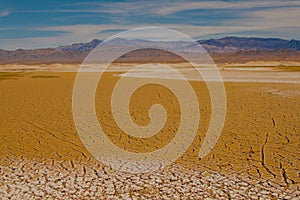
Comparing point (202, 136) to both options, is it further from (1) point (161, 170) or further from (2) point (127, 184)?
(2) point (127, 184)

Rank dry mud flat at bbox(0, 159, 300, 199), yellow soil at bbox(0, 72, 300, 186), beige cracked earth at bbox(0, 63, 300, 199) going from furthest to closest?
yellow soil at bbox(0, 72, 300, 186) < beige cracked earth at bbox(0, 63, 300, 199) < dry mud flat at bbox(0, 159, 300, 199)

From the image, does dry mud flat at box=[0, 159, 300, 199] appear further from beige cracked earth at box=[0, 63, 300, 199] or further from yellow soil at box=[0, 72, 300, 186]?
yellow soil at box=[0, 72, 300, 186]

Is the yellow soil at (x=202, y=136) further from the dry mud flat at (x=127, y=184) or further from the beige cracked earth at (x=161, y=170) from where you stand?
the dry mud flat at (x=127, y=184)

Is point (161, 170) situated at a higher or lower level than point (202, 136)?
lower

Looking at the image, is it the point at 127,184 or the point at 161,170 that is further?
the point at 161,170

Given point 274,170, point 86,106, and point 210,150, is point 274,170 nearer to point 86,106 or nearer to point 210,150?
point 210,150

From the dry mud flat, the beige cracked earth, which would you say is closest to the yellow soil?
the beige cracked earth

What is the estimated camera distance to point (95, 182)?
6.73 meters

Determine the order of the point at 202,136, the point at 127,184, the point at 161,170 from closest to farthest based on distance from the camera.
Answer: the point at 127,184
the point at 161,170
the point at 202,136

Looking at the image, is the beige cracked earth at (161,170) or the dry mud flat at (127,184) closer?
the dry mud flat at (127,184)

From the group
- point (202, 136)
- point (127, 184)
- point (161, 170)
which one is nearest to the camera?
point (127, 184)

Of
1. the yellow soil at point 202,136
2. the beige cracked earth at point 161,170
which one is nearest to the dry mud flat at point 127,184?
the beige cracked earth at point 161,170

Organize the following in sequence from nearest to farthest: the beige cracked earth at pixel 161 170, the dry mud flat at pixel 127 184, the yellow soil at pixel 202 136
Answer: the dry mud flat at pixel 127 184 < the beige cracked earth at pixel 161 170 < the yellow soil at pixel 202 136

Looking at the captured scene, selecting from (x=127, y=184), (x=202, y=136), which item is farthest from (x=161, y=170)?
(x=202, y=136)
